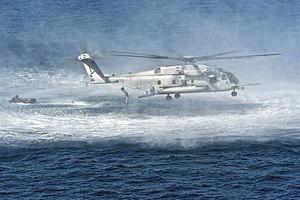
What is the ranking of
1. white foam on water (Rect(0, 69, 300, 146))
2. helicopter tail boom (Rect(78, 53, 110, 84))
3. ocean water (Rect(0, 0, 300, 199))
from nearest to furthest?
1. ocean water (Rect(0, 0, 300, 199))
2. white foam on water (Rect(0, 69, 300, 146))
3. helicopter tail boom (Rect(78, 53, 110, 84))

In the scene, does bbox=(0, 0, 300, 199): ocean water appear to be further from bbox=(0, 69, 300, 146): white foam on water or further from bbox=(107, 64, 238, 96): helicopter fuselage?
bbox=(107, 64, 238, 96): helicopter fuselage

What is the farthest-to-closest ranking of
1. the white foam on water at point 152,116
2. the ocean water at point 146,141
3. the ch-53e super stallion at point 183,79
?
the ch-53e super stallion at point 183,79
the white foam on water at point 152,116
the ocean water at point 146,141

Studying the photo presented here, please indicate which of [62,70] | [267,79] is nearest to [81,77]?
[62,70]

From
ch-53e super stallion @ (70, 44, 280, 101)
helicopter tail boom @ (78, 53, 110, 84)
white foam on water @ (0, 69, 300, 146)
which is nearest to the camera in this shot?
white foam on water @ (0, 69, 300, 146)

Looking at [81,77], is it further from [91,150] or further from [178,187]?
[178,187]

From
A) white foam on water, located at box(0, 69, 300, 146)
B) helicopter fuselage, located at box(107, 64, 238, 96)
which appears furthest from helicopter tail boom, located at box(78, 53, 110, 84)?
white foam on water, located at box(0, 69, 300, 146)

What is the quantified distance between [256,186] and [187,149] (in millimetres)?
17363

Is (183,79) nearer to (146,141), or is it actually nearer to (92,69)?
(92,69)

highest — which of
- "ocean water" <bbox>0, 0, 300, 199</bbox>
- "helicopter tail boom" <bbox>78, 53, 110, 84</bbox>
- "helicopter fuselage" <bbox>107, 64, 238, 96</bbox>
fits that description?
"helicopter tail boom" <bbox>78, 53, 110, 84</bbox>

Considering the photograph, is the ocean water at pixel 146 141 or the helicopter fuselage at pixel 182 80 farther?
the helicopter fuselage at pixel 182 80

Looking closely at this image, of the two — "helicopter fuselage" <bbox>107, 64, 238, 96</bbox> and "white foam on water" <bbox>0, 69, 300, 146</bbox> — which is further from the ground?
"helicopter fuselage" <bbox>107, 64, 238, 96</bbox>

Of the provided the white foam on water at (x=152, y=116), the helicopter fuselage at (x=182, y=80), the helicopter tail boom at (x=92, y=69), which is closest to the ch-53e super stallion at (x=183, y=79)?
the helicopter fuselage at (x=182, y=80)

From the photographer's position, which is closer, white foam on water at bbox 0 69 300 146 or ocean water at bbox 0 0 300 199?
ocean water at bbox 0 0 300 199

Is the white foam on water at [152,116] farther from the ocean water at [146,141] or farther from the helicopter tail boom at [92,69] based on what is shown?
the helicopter tail boom at [92,69]
